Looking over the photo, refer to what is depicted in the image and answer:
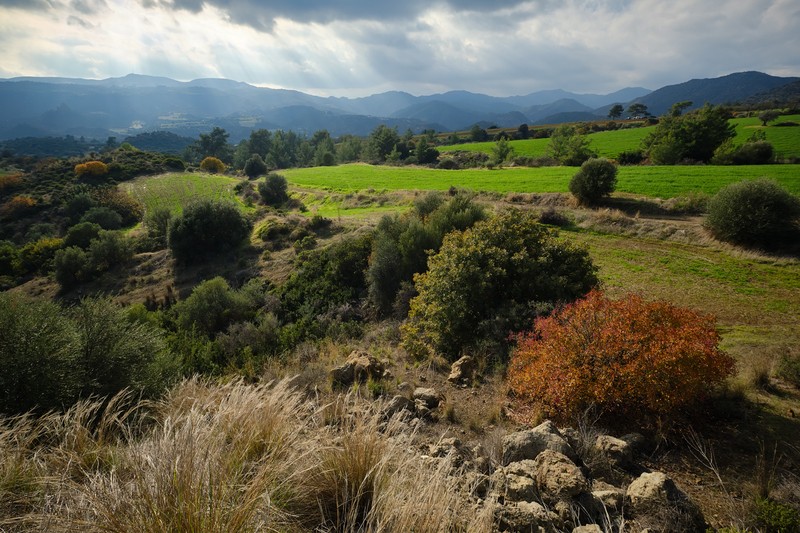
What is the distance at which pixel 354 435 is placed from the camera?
2.86m

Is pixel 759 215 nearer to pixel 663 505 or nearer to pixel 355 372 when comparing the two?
pixel 663 505

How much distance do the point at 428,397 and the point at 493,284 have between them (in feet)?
12.8

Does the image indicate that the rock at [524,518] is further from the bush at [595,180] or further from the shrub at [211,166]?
the shrub at [211,166]

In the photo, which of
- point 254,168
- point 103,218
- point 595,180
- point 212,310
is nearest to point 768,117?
point 595,180

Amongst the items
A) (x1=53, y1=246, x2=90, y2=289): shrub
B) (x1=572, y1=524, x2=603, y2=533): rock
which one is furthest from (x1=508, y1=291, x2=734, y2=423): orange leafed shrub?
(x1=53, y1=246, x2=90, y2=289): shrub

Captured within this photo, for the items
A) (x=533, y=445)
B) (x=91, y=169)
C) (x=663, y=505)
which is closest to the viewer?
(x=663, y=505)

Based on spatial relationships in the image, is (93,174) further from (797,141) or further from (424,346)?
(797,141)

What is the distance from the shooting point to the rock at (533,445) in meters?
4.18

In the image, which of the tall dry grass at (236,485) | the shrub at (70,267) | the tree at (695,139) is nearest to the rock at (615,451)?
the tall dry grass at (236,485)

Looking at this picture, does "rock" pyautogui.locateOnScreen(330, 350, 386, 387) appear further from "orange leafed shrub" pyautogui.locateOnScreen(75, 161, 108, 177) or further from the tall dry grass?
"orange leafed shrub" pyautogui.locateOnScreen(75, 161, 108, 177)

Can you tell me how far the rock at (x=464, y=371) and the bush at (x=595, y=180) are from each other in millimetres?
18198

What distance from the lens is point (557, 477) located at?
142 inches

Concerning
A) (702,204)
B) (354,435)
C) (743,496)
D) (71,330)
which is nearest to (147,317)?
(71,330)

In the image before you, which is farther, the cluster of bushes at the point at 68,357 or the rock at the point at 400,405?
the rock at the point at 400,405
